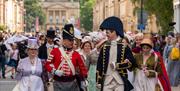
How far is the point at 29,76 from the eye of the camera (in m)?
13.3

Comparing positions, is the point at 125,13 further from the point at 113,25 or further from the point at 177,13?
the point at 113,25

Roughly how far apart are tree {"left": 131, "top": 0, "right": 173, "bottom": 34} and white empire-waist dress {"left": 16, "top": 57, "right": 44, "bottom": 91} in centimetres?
3716

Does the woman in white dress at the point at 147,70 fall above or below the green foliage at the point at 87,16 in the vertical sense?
below

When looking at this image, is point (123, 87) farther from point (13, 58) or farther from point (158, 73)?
point (13, 58)

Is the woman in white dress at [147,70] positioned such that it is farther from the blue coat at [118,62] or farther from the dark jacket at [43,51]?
the dark jacket at [43,51]

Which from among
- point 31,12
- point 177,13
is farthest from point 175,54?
point 31,12

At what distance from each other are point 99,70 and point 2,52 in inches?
773

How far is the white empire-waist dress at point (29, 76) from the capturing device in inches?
519

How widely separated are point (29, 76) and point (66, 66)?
115cm

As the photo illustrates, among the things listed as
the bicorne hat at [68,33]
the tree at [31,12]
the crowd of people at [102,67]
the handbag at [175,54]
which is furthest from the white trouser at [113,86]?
the tree at [31,12]

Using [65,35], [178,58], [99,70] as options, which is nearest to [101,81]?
[99,70]

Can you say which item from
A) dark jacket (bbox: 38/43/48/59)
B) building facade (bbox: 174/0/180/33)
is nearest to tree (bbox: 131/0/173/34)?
building facade (bbox: 174/0/180/33)

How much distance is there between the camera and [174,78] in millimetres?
26734

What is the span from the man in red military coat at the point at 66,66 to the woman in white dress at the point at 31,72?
2.44ft
